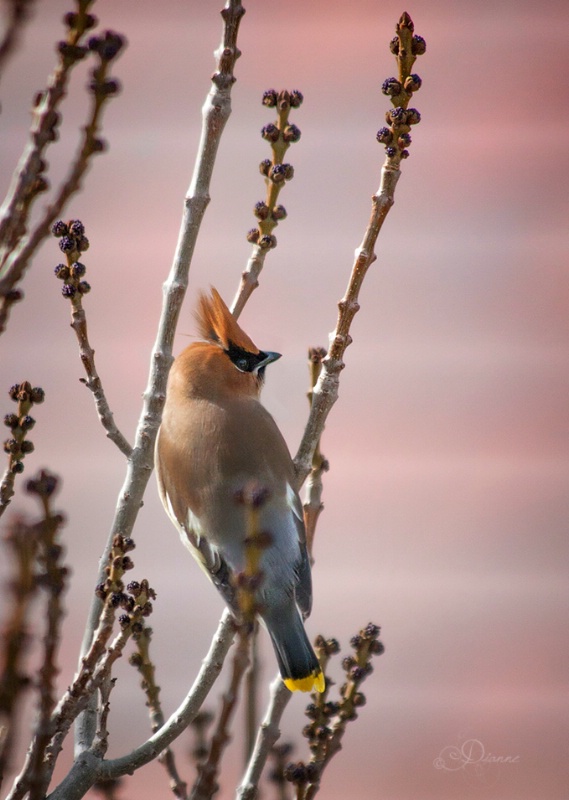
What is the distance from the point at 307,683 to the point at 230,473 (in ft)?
2.31

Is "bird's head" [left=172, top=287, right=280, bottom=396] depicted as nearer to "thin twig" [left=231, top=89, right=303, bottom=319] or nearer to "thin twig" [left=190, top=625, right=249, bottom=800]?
"thin twig" [left=231, top=89, right=303, bottom=319]

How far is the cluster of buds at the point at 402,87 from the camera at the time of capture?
169 cm

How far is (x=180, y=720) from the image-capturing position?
156 cm

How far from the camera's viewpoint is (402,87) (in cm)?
171

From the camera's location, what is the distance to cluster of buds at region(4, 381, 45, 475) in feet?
4.74

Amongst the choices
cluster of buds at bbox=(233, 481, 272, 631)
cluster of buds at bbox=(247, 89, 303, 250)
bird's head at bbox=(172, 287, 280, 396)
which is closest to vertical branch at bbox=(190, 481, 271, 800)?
cluster of buds at bbox=(233, 481, 272, 631)

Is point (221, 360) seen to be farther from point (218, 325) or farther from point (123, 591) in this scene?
point (123, 591)

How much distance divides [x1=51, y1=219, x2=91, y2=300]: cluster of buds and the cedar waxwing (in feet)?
2.80

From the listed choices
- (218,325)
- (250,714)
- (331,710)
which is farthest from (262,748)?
(218,325)

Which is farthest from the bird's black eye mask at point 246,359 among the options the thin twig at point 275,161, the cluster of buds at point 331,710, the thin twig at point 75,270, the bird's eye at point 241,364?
the cluster of buds at point 331,710

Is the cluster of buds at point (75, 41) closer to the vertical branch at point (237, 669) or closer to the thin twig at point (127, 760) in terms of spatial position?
the vertical branch at point (237, 669)

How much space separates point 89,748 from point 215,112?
1153 mm

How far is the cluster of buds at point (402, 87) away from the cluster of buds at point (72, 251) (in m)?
0.58

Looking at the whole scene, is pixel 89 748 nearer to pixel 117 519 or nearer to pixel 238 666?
pixel 117 519
